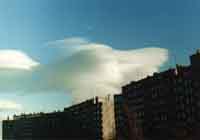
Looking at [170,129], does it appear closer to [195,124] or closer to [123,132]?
Result: [195,124]

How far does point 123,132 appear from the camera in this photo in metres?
163

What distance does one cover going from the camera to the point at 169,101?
133 metres

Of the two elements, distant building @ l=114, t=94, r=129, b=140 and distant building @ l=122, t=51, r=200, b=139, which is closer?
distant building @ l=122, t=51, r=200, b=139

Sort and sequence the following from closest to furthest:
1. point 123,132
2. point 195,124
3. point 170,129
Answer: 1. point 195,124
2. point 170,129
3. point 123,132

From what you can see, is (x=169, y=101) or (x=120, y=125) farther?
(x=120, y=125)

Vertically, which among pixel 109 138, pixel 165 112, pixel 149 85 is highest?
pixel 149 85

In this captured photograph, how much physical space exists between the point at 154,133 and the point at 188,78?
28.5m

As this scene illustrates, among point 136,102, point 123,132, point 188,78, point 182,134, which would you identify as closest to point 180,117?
point 182,134

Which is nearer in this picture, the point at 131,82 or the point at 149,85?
the point at 149,85

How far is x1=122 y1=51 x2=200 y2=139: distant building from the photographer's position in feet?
402

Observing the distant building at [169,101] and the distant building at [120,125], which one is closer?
the distant building at [169,101]

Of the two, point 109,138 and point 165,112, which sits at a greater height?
point 165,112

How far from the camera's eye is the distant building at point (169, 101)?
402 feet

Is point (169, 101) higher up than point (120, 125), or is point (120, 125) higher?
point (169, 101)
